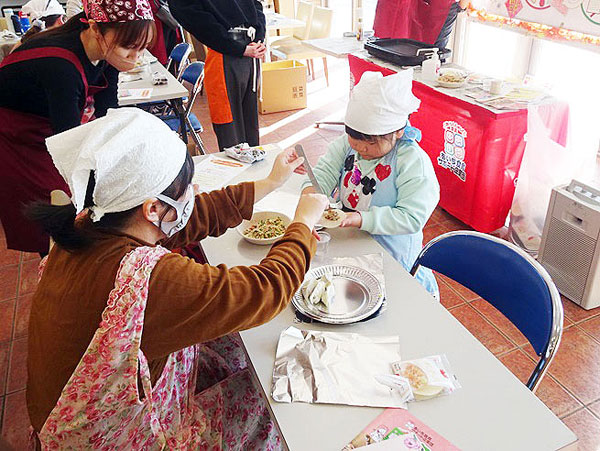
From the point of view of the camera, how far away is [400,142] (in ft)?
5.32

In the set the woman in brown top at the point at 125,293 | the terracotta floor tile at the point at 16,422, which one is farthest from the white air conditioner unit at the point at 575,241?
the terracotta floor tile at the point at 16,422

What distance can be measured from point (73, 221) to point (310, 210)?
Result: 0.50 metres

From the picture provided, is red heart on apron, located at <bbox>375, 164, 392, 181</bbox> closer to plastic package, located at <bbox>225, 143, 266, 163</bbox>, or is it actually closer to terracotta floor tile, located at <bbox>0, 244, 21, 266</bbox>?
plastic package, located at <bbox>225, 143, 266, 163</bbox>

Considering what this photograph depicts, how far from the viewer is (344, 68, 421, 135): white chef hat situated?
4.92ft

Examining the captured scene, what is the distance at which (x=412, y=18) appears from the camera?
3.72 metres

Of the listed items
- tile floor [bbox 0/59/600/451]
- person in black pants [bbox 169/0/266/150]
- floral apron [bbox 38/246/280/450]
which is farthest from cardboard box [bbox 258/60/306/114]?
floral apron [bbox 38/246/280/450]

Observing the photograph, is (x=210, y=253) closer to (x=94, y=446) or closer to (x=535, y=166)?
(x=94, y=446)

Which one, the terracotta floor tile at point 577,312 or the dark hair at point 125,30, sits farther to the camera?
the terracotta floor tile at point 577,312

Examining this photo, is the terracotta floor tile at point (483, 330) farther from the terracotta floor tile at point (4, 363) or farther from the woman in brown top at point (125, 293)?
the terracotta floor tile at point (4, 363)

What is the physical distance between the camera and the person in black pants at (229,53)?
264 centimetres

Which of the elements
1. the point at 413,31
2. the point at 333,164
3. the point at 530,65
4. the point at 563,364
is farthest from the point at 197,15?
the point at 530,65

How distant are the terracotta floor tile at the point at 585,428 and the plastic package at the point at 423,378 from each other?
0.95m

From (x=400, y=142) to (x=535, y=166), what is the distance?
4.03 feet

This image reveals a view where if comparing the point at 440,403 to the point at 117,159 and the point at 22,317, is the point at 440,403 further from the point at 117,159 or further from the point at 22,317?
the point at 22,317
